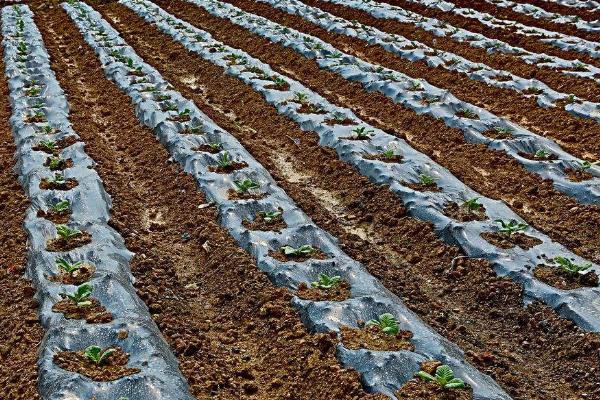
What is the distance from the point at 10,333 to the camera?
219 inches

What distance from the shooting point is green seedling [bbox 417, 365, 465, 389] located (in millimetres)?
4547

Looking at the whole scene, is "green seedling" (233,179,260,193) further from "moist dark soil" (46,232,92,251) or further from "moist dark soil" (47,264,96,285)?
"moist dark soil" (47,264,96,285)

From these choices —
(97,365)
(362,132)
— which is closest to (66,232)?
(97,365)

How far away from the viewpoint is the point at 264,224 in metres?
7.22

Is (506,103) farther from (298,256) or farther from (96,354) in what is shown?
(96,354)

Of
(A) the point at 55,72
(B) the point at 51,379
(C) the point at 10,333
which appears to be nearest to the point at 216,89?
(A) the point at 55,72

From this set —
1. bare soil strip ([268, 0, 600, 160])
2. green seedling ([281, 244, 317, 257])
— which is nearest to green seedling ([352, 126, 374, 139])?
bare soil strip ([268, 0, 600, 160])

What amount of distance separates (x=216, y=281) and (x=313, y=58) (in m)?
9.03

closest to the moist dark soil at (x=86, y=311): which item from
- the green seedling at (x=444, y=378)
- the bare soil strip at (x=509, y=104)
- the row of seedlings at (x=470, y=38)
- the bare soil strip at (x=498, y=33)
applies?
the green seedling at (x=444, y=378)

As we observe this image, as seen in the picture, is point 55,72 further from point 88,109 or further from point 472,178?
point 472,178

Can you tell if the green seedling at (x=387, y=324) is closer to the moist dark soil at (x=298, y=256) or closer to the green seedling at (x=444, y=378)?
the green seedling at (x=444, y=378)

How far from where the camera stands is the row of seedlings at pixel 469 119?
8.34m

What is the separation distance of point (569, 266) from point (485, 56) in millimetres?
9494

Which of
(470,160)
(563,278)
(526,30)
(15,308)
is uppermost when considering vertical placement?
(563,278)
